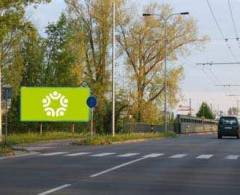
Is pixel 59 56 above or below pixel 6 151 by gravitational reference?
above

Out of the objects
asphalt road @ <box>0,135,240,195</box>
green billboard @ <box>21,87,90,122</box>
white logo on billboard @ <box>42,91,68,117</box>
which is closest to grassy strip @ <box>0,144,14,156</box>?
asphalt road @ <box>0,135,240,195</box>

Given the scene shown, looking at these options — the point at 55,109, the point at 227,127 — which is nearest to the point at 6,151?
the point at 55,109

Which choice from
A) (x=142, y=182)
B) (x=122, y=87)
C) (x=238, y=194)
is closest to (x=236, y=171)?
(x=142, y=182)

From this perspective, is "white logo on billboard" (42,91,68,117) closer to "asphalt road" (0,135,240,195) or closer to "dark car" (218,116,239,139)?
"dark car" (218,116,239,139)

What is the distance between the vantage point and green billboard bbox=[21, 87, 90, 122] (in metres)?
50.7

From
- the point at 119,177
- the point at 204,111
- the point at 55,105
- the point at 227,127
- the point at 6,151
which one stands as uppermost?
the point at 204,111

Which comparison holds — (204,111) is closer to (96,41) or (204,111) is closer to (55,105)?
(96,41)

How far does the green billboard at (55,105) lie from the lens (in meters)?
50.7

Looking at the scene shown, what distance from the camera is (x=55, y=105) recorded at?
5109 centimetres

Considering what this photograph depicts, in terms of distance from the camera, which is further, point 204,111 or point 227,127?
point 204,111

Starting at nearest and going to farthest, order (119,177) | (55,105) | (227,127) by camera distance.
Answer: (119,177) → (55,105) → (227,127)

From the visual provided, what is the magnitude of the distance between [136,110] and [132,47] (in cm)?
648

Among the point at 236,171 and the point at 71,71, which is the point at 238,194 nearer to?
the point at 236,171

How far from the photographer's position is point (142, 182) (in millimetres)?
15914
